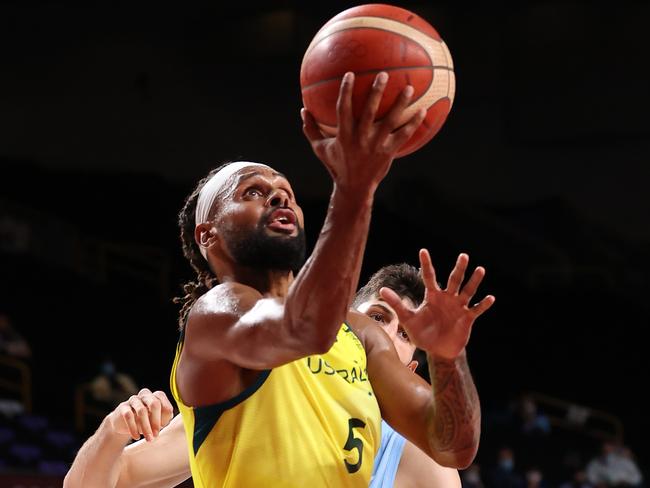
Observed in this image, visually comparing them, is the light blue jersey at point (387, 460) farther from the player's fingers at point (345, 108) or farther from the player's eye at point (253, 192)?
the player's fingers at point (345, 108)

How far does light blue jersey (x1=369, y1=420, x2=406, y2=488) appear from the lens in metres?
3.37

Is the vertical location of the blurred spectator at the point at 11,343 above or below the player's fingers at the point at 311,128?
below

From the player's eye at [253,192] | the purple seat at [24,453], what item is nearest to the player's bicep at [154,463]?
the player's eye at [253,192]

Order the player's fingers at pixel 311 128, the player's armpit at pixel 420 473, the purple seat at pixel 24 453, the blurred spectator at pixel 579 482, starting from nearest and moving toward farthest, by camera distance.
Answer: the player's fingers at pixel 311 128 < the player's armpit at pixel 420 473 < the purple seat at pixel 24 453 < the blurred spectator at pixel 579 482

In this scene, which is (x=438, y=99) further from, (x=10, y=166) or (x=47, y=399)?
(x=10, y=166)

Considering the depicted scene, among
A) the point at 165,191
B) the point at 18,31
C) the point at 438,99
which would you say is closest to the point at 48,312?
the point at 165,191

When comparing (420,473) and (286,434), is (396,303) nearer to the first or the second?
(286,434)

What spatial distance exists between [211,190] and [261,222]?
292 millimetres

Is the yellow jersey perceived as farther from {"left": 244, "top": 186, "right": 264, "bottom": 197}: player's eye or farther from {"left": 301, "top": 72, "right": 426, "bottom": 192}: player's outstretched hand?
{"left": 301, "top": 72, "right": 426, "bottom": 192}: player's outstretched hand

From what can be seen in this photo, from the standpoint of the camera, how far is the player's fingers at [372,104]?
2.06m

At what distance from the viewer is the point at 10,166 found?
15.3 meters

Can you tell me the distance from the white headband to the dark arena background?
10757 mm

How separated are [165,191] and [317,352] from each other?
1421cm

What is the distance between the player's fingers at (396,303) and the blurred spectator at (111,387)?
8.42 m
